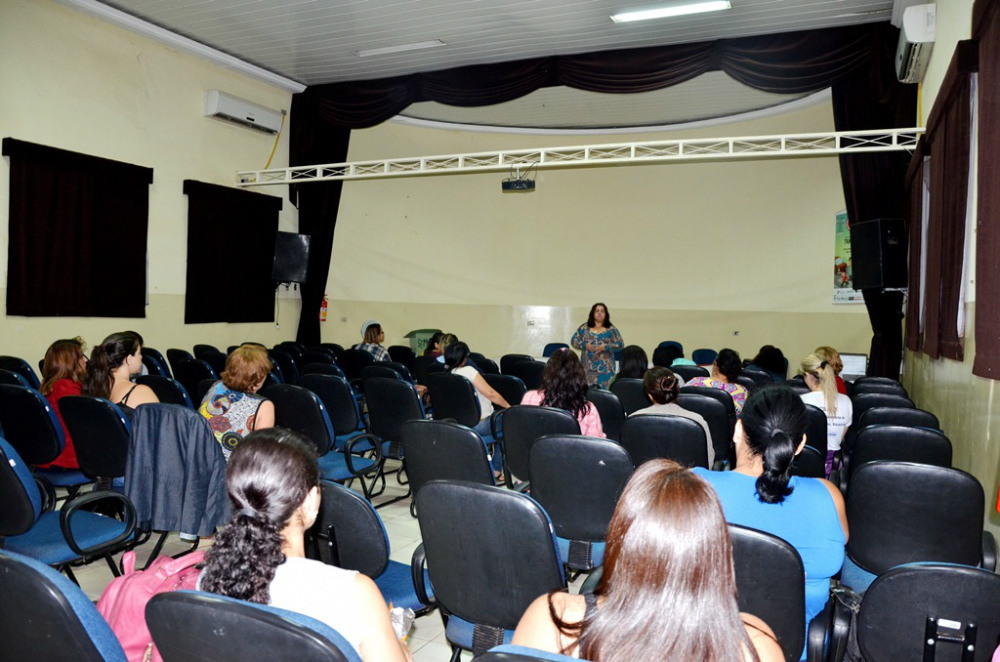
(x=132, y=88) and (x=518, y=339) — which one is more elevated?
(x=132, y=88)

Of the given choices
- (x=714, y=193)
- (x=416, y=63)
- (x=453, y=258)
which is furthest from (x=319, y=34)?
(x=714, y=193)

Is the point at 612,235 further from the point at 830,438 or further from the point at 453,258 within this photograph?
the point at 830,438

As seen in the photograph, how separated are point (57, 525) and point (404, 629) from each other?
6.54 feet

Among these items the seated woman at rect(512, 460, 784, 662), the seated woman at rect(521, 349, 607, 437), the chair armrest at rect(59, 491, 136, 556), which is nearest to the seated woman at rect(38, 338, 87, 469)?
the chair armrest at rect(59, 491, 136, 556)

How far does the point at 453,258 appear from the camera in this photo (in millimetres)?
12266

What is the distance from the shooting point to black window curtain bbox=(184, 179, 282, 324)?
9305mm

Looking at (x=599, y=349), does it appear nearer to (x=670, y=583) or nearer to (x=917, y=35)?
(x=917, y=35)

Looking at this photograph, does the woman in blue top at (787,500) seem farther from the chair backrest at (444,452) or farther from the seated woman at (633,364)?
the seated woman at (633,364)

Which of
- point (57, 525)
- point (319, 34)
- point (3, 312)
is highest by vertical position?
point (319, 34)

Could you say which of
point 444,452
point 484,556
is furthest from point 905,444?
point 484,556

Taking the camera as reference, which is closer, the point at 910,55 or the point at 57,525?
the point at 57,525

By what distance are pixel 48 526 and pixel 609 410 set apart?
9.97 feet

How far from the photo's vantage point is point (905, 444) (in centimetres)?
317

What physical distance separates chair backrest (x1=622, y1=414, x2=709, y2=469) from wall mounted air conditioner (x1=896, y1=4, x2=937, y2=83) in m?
4.62
